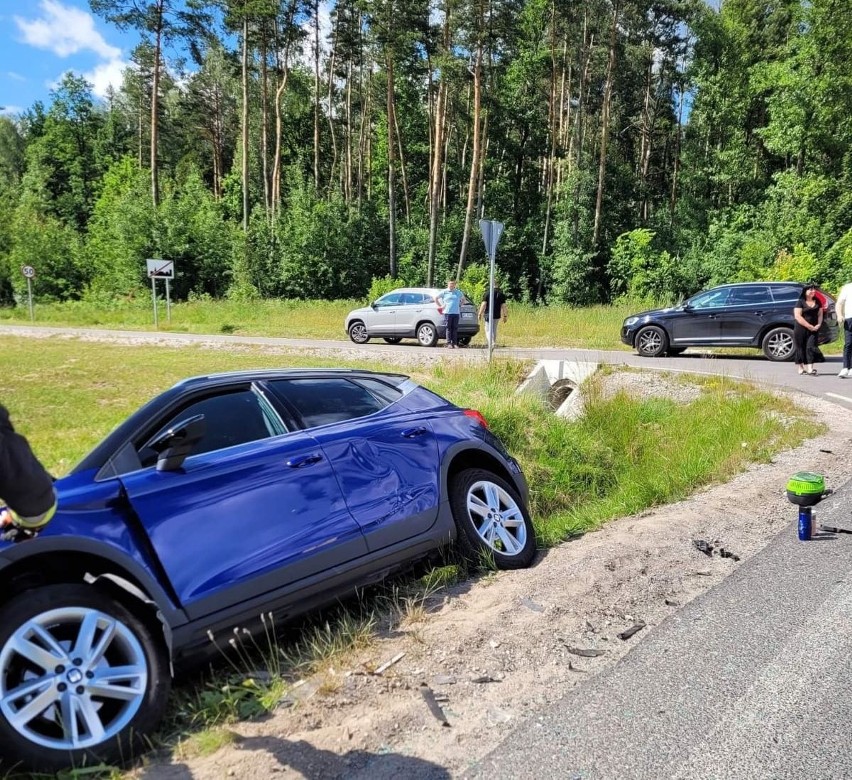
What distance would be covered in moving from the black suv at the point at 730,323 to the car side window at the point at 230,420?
14.0 meters

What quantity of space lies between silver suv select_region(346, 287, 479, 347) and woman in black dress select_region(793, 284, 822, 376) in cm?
880

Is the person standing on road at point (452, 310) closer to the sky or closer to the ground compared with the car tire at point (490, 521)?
closer to the sky

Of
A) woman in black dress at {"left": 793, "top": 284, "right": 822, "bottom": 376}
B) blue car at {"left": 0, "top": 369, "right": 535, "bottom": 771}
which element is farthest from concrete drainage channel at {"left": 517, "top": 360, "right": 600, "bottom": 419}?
blue car at {"left": 0, "top": 369, "right": 535, "bottom": 771}

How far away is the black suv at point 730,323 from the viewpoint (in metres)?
15.2

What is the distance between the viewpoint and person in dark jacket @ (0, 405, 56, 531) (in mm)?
2059

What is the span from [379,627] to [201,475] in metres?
1.33

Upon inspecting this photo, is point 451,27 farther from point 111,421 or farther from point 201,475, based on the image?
point 201,475

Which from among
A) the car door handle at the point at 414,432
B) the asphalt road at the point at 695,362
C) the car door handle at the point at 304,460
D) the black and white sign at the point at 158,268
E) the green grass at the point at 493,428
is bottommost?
the green grass at the point at 493,428

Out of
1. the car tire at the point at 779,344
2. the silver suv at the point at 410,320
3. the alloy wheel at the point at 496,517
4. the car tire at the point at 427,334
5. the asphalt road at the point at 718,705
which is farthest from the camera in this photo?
the car tire at the point at 427,334

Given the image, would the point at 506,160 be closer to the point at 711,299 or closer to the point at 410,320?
the point at 410,320

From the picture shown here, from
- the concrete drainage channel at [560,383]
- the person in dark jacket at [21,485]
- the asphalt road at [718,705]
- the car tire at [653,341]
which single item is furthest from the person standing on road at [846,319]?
the person in dark jacket at [21,485]

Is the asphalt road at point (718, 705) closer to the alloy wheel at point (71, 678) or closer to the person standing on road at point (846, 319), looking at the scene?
the alloy wheel at point (71, 678)

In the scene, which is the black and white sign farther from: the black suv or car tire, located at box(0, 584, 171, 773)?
car tire, located at box(0, 584, 171, 773)

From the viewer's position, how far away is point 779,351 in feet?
50.1
